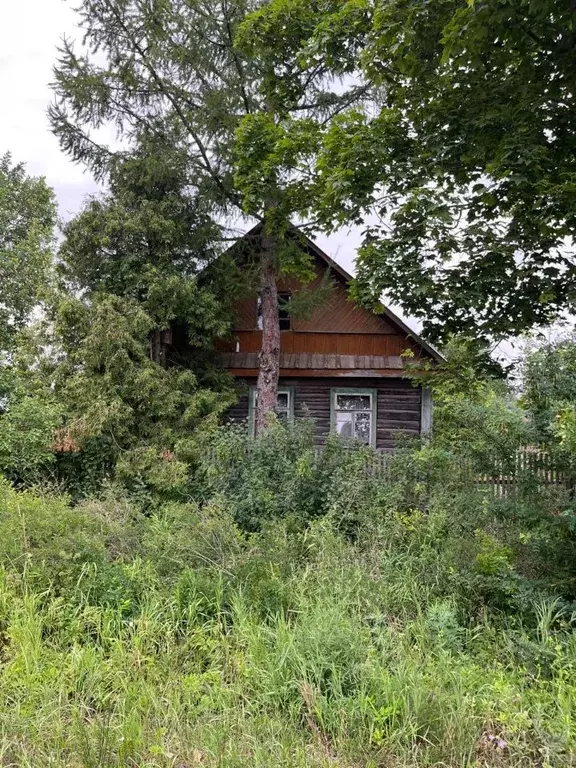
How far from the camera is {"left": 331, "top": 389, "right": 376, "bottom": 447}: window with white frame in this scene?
14.0 m

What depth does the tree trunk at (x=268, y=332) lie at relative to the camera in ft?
39.8

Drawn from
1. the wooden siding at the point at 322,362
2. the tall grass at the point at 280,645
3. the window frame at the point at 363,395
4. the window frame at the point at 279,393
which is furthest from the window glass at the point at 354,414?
the tall grass at the point at 280,645

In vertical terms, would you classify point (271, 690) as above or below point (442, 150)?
below

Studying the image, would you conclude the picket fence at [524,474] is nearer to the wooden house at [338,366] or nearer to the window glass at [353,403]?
the wooden house at [338,366]

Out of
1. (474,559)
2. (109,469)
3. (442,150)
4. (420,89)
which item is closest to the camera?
(474,559)

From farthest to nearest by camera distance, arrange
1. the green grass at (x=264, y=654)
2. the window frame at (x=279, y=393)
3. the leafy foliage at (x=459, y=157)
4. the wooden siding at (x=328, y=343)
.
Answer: the window frame at (x=279, y=393)
the wooden siding at (x=328, y=343)
the leafy foliage at (x=459, y=157)
the green grass at (x=264, y=654)

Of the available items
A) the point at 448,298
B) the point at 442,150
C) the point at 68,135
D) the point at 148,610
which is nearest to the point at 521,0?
the point at 442,150

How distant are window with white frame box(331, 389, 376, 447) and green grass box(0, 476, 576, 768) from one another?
28.0 ft

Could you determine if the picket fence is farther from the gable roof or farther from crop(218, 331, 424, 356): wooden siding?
crop(218, 331, 424, 356): wooden siding

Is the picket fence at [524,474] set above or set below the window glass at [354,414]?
below

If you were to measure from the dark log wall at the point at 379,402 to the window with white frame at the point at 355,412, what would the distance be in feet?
0.47

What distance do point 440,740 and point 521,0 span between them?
5.01 m

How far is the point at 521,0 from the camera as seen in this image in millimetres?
3811

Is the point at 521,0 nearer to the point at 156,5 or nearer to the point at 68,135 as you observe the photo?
the point at 156,5
